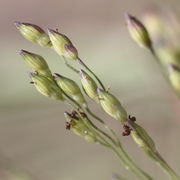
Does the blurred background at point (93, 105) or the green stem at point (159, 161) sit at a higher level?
the blurred background at point (93, 105)

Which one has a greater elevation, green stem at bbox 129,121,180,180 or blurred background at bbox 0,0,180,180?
blurred background at bbox 0,0,180,180

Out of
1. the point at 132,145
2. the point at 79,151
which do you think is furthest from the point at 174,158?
the point at 79,151

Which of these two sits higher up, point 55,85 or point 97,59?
point 97,59

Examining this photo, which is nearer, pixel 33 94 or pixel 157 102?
pixel 157 102

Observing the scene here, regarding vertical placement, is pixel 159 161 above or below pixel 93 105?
below

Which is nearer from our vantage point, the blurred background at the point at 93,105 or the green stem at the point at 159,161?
the green stem at the point at 159,161

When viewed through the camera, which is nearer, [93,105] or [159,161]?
[159,161]

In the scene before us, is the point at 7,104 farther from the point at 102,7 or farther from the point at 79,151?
the point at 102,7

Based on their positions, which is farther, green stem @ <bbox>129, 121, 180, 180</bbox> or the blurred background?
the blurred background
